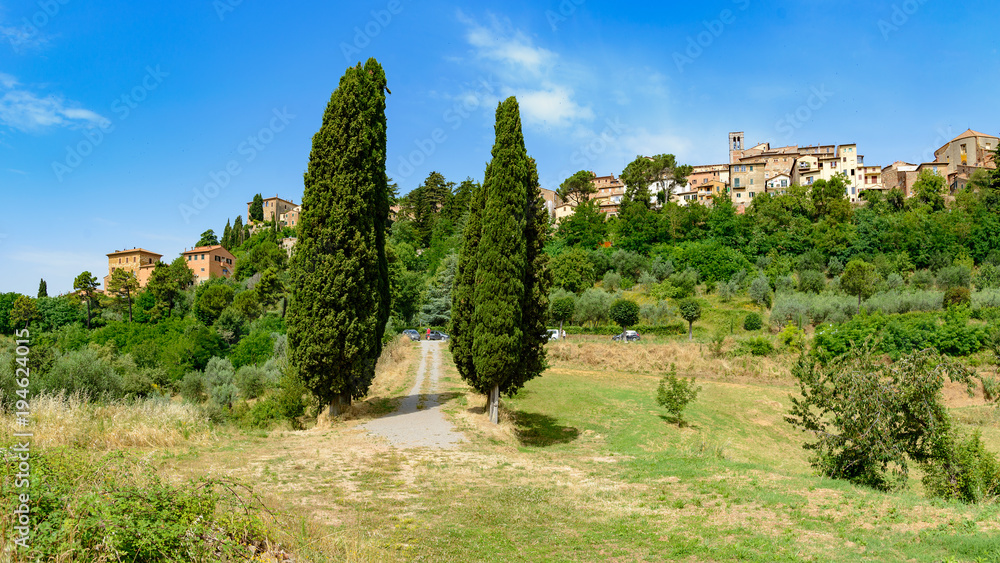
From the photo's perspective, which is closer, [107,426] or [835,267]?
[107,426]

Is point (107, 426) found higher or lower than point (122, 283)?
lower

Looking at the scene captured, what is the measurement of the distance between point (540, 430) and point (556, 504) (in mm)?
8861

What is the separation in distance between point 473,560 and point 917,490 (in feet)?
33.4

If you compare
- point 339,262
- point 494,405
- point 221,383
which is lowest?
point 221,383

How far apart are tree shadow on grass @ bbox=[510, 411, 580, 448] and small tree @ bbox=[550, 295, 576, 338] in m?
27.4

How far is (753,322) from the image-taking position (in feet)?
147

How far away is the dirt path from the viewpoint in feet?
43.5

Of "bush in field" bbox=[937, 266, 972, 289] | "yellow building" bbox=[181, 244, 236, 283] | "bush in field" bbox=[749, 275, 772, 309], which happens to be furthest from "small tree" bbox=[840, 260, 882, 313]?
"yellow building" bbox=[181, 244, 236, 283]

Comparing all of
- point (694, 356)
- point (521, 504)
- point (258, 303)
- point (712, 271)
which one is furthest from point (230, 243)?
point (521, 504)

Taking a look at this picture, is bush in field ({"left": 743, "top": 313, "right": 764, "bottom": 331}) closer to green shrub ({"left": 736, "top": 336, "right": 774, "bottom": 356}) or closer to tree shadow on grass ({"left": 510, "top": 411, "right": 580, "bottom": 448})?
green shrub ({"left": 736, "top": 336, "right": 774, "bottom": 356})

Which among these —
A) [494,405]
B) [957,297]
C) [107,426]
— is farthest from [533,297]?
[957,297]

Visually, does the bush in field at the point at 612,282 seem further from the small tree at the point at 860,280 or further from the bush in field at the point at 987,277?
the bush in field at the point at 987,277

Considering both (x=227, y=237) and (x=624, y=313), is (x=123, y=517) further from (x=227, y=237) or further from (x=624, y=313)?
(x=227, y=237)

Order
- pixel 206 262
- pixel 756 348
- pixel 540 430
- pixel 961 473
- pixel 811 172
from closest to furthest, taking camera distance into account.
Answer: pixel 961 473, pixel 540 430, pixel 756 348, pixel 811 172, pixel 206 262
